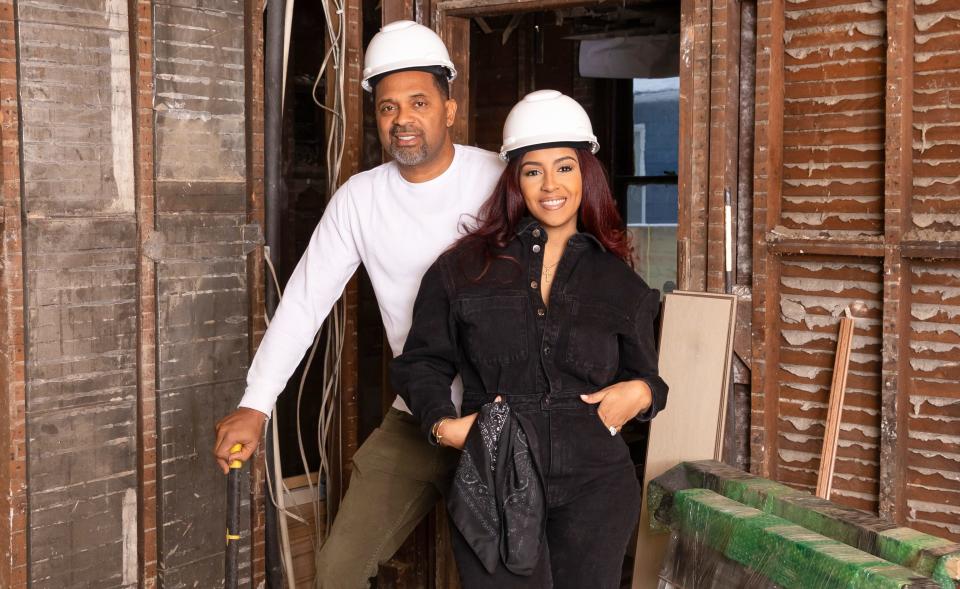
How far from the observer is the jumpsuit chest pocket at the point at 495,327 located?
225 cm

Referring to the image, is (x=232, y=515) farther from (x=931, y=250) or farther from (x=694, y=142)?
(x=931, y=250)

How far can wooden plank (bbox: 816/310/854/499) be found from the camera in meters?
2.76

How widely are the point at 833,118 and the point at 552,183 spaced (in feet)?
3.23

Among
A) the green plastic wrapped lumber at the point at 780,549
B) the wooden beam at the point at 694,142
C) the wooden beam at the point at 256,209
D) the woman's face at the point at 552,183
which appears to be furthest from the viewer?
the wooden beam at the point at 256,209

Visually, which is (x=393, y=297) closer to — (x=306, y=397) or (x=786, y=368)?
(x=786, y=368)

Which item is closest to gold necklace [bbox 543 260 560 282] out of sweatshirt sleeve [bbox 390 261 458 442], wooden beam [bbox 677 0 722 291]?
sweatshirt sleeve [bbox 390 261 458 442]

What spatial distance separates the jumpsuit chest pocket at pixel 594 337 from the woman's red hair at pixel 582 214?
17 centimetres

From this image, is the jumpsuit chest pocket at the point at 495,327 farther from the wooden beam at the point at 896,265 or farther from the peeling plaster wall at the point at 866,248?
the wooden beam at the point at 896,265

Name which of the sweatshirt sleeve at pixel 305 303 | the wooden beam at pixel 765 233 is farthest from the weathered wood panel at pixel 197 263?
the wooden beam at pixel 765 233

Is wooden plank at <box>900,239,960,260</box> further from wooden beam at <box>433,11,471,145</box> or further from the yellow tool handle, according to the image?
the yellow tool handle

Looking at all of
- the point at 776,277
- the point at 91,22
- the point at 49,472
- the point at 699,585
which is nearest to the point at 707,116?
the point at 776,277

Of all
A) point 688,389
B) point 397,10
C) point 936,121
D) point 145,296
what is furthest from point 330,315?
point 936,121

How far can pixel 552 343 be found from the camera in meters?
2.25

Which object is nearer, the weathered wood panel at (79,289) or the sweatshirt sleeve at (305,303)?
the sweatshirt sleeve at (305,303)
